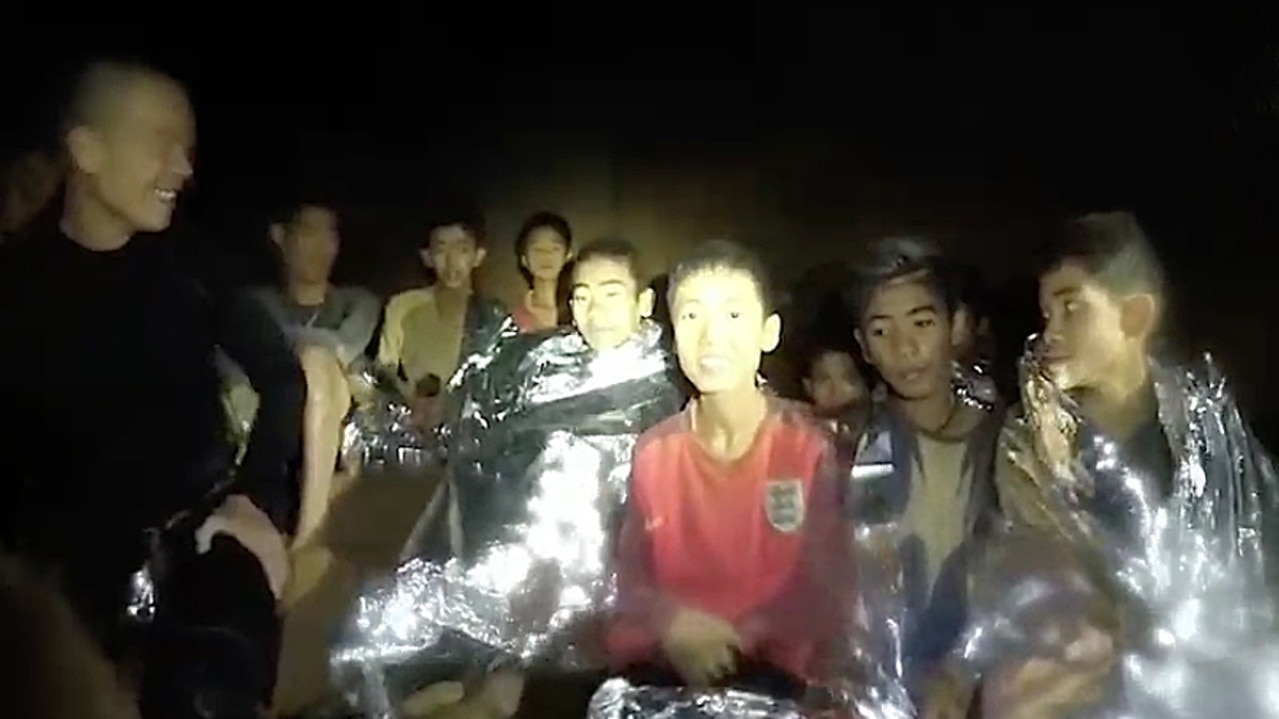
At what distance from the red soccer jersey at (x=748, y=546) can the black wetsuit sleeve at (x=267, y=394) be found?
8.4 inches

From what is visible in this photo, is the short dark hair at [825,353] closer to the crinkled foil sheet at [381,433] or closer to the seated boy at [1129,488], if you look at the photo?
the seated boy at [1129,488]

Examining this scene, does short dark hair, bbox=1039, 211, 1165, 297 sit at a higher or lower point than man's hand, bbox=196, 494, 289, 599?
higher

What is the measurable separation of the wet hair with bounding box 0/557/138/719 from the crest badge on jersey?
40 centimetres

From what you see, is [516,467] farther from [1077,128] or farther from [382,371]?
[1077,128]

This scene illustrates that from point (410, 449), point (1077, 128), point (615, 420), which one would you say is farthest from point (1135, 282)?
point (410, 449)

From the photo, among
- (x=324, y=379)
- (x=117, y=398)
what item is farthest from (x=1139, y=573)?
(x=117, y=398)

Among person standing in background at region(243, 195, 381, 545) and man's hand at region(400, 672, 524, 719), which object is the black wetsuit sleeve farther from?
man's hand at region(400, 672, 524, 719)

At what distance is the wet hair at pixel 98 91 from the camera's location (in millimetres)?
1095

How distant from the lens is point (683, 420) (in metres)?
1.07

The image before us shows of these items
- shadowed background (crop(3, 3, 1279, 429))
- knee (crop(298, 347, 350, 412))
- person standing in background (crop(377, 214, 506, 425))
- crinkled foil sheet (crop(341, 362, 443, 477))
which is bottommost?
crinkled foil sheet (crop(341, 362, 443, 477))

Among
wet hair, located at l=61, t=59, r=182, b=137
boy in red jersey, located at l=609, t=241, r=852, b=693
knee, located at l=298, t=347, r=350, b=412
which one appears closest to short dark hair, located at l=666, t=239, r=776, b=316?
boy in red jersey, located at l=609, t=241, r=852, b=693

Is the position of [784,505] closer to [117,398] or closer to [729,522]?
[729,522]

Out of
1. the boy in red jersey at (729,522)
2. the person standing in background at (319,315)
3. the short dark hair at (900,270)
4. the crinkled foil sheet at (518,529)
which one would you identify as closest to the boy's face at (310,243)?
the person standing in background at (319,315)

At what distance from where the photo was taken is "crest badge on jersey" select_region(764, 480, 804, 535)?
1.05 metres
